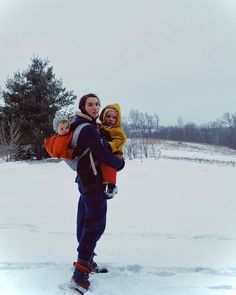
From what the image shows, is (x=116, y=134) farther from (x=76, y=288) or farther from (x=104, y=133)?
(x=76, y=288)

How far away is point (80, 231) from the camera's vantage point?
2.24 meters

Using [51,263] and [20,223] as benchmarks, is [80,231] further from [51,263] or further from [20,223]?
[20,223]

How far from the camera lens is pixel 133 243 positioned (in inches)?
113

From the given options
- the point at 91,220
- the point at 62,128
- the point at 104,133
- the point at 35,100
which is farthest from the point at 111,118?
the point at 35,100

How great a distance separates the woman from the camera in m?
1.93

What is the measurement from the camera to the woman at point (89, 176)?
6.32 ft

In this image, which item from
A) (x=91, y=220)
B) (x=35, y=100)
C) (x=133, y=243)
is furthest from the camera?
(x=35, y=100)

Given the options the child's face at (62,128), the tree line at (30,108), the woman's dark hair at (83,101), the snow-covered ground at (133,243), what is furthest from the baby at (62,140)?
the tree line at (30,108)

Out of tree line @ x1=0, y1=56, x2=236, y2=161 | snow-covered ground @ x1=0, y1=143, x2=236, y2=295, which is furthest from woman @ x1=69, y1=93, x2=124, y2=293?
tree line @ x1=0, y1=56, x2=236, y2=161

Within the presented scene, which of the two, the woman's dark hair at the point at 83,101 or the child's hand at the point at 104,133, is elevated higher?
the woman's dark hair at the point at 83,101

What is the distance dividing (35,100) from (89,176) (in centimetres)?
1249

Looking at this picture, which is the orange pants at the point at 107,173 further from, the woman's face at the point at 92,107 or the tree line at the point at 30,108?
the tree line at the point at 30,108

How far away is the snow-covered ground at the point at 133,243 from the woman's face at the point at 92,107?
3.62 ft

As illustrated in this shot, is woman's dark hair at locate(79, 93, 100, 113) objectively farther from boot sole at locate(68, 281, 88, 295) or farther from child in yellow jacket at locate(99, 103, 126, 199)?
boot sole at locate(68, 281, 88, 295)
